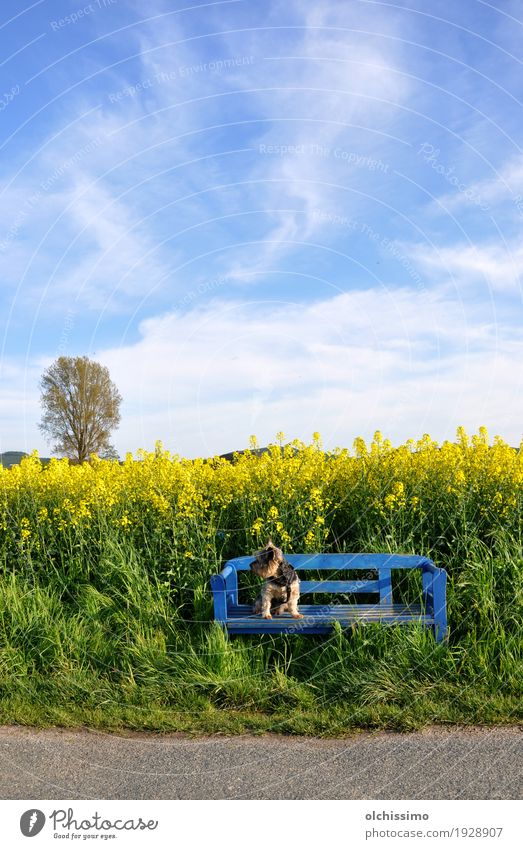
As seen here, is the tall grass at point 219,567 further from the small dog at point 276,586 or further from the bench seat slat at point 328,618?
the small dog at point 276,586

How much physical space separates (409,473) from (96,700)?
10.8 feet

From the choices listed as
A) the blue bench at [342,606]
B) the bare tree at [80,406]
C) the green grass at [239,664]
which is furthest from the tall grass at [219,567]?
the bare tree at [80,406]

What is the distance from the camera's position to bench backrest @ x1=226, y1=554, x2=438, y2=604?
205 inches

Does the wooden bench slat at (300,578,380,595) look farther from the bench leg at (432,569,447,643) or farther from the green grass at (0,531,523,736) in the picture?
the bench leg at (432,569,447,643)

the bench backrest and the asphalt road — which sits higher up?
the bench backrest

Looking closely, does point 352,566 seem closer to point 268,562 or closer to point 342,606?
point 342,606

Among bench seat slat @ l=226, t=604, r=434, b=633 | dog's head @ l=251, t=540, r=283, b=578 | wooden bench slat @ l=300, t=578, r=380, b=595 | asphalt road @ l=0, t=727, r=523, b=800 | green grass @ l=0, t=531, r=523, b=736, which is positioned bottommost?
asphalt road @ l=0, t=727, r=523, b=800

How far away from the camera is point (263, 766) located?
Result: 12.1 feet

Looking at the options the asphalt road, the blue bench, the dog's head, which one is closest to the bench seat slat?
the blue bench

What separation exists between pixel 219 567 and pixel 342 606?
120 centimetres

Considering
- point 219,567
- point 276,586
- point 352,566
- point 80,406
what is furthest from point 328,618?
point 80,406

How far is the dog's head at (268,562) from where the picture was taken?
16.8 feet

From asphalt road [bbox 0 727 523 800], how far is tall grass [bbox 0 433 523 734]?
0.60ft

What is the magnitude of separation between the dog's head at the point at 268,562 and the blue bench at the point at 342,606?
0.76 feet
